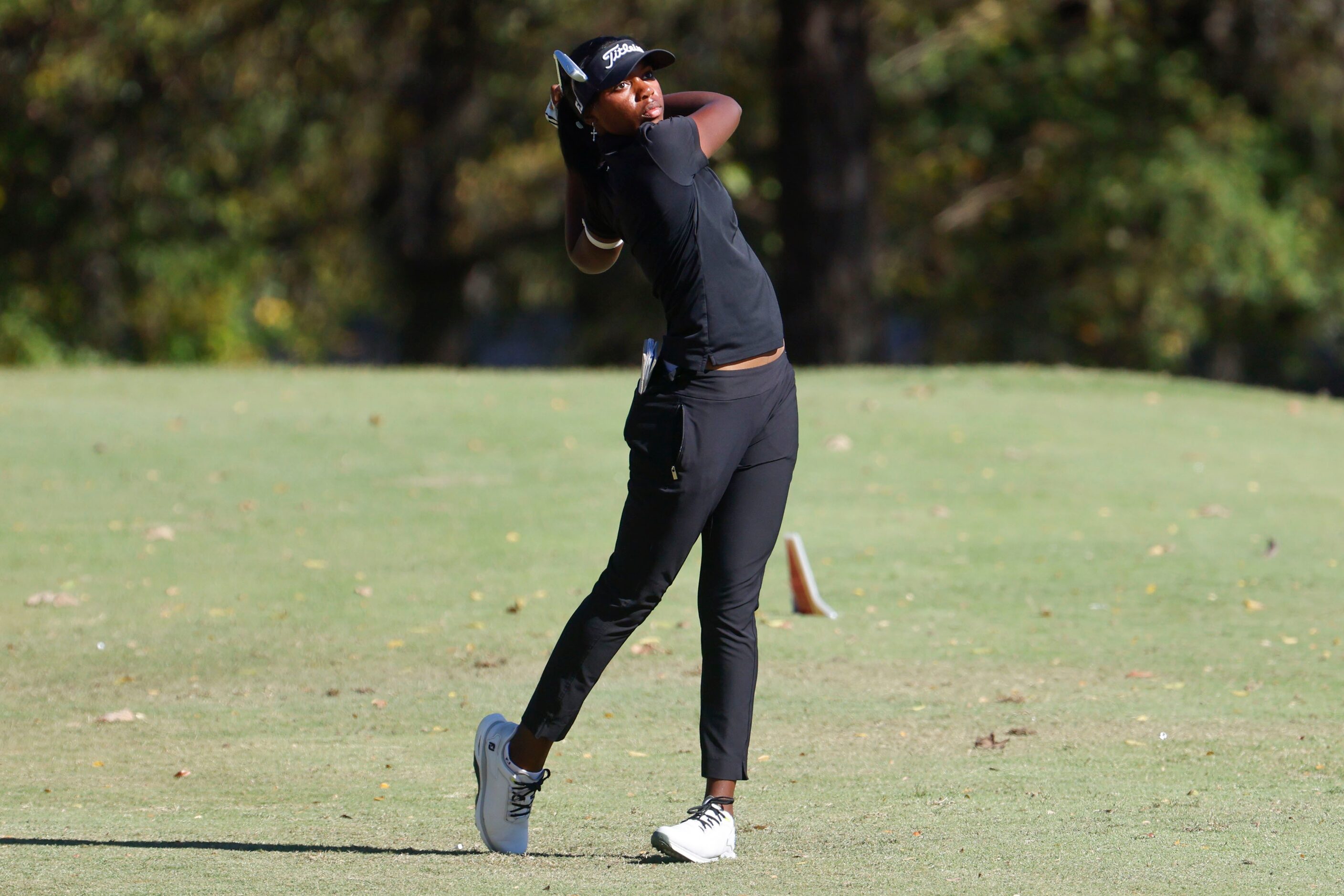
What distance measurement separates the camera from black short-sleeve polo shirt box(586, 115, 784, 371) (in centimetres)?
426

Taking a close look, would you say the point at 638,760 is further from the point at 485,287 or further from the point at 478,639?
the point at 485,287

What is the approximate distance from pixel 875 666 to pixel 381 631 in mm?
2174

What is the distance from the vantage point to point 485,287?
103ft

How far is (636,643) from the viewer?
7.54m

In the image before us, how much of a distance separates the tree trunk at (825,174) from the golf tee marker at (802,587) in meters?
11.5

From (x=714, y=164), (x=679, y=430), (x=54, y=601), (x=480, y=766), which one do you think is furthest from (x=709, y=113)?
(x=714, y=164)

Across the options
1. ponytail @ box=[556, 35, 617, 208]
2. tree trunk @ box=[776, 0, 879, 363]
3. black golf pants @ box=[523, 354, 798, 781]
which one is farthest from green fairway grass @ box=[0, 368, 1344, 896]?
tree trunk @ box=[776, 0, 879, 363]

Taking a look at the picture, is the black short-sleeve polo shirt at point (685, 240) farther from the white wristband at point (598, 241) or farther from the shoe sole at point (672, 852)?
the shoe sole at point (672, 852)

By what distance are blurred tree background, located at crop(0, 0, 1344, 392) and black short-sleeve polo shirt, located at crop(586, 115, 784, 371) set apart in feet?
49.7

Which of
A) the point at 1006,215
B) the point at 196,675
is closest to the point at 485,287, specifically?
the point at 1006,215

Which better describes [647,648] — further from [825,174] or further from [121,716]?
[825,174]

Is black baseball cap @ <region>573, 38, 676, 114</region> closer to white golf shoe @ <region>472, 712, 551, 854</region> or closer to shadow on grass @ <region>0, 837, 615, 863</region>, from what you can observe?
white golf shoe @ <region>472, 712, 551, 854</region>

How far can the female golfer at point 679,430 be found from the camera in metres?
4.29

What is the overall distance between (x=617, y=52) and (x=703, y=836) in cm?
188
